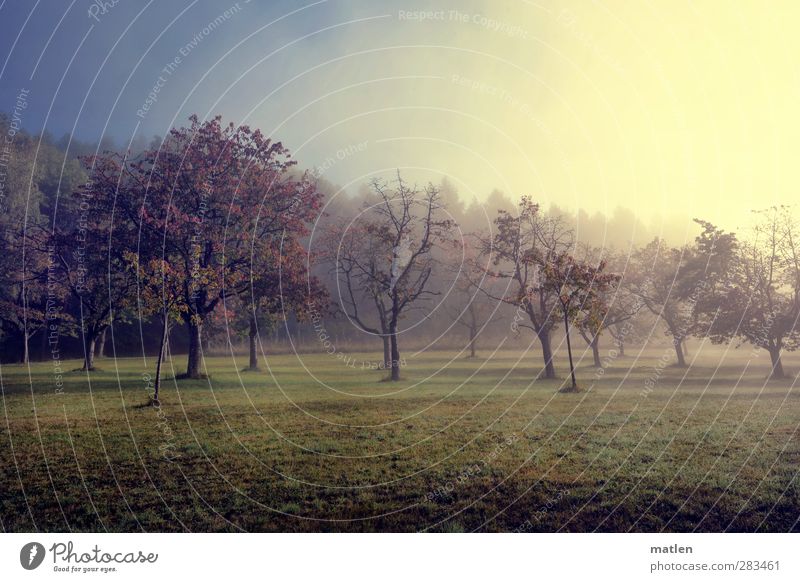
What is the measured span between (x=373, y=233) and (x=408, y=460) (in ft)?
46.7

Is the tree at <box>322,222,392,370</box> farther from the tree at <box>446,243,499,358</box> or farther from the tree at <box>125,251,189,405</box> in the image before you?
the tree at <box>125,251,189,405</box>

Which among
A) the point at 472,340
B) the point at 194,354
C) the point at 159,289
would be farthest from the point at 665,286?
the point at 159,289

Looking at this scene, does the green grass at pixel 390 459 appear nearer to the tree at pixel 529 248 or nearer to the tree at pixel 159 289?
the tree at pixel 159 289

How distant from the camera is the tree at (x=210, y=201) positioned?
2622 cm

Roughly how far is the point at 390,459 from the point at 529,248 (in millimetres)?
20302

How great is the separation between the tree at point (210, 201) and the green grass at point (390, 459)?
6591 millimetres

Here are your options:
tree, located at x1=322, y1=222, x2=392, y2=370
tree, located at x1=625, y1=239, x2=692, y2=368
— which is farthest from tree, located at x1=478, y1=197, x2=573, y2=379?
tree, located at x1=625, y1=239, x2=692, y2=368

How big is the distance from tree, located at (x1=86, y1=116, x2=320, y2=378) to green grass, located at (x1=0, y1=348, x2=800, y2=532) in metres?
6.59

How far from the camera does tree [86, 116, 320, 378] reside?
26.2m

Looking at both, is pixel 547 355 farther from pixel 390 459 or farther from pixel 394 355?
pixel 390 459

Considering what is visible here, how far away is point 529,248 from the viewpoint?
30969 millimetres

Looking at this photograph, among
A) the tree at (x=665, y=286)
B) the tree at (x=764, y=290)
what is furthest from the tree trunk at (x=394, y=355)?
the tree at (x=764, y=290)
